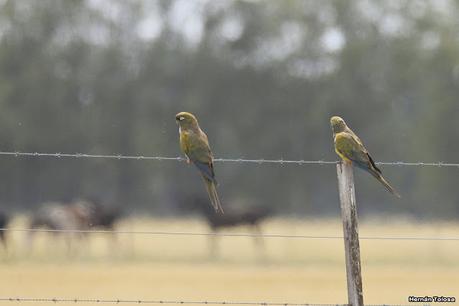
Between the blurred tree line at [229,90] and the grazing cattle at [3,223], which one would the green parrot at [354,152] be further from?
the blurred tree line at [229,90]

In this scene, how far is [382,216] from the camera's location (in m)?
20.9

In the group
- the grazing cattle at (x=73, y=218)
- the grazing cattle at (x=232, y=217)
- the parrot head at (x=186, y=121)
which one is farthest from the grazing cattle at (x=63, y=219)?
the parrot head at (x=186, y=121)

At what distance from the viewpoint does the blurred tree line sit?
2847cm

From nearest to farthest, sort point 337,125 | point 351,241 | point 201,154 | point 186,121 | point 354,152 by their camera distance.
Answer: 1. point 351,241
2. point 354,152
3. point 201,154
4. point 337,125
5. point 186,121

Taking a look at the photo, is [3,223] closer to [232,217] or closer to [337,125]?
[232,217]

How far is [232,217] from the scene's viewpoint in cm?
2623

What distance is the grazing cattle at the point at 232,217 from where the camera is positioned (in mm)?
24578

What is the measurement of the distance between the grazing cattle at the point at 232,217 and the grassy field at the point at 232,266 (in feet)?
0.68

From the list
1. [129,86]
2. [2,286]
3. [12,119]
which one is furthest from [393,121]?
[2,286]

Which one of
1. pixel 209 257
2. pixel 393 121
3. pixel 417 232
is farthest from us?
pixel 393 121

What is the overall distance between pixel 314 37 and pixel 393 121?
3049 mm

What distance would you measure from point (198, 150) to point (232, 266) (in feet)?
57.0

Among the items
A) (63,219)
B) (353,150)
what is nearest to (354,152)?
(353,150)

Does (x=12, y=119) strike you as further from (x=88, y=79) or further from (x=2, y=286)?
(x=2, y=286)
